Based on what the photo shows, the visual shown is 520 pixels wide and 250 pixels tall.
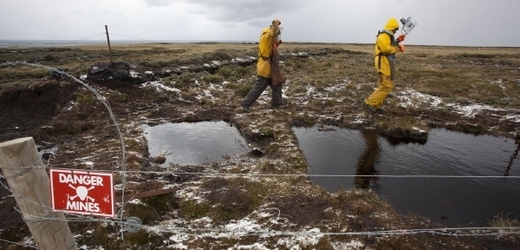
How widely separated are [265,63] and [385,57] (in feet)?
15.0

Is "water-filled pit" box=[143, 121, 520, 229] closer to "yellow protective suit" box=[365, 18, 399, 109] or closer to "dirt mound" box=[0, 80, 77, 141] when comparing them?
"yellow protective suit" box=[365, 18, 399, 109]

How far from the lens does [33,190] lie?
9.76 ft

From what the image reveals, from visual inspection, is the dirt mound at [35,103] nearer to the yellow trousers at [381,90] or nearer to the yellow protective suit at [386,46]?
the yellow trousers at [381,90]

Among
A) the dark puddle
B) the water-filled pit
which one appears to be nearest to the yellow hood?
the water-filled pit

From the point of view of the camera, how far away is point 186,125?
1056cm

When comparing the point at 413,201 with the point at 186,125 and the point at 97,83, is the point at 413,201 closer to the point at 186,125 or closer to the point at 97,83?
the point at 186,125

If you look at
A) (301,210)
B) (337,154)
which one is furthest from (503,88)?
(301,210)

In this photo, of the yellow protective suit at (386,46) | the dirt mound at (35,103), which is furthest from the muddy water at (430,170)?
the dirt mound at (35,103)

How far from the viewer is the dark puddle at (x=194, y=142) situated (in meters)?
8.05

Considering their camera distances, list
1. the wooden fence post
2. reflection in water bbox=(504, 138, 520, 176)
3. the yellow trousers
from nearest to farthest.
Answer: the wooden fence post < reflection in water bbox=(504, 138, 520, 176) < the yellow trousers

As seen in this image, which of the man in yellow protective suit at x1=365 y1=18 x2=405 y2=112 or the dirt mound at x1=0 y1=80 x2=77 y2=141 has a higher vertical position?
the man in yellow protective suit at x1=365 y1=18 x2=405 y2=112

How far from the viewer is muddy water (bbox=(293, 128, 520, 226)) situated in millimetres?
5773

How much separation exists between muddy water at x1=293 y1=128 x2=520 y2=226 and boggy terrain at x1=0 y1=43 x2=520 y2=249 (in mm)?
478

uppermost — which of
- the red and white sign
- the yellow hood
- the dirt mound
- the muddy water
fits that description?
the yellow hood
